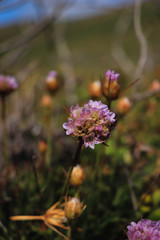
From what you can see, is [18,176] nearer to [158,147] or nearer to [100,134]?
[100,134]

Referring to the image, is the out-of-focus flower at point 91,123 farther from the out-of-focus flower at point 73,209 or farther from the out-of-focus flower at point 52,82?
the out-of-focus flower at point 52,82

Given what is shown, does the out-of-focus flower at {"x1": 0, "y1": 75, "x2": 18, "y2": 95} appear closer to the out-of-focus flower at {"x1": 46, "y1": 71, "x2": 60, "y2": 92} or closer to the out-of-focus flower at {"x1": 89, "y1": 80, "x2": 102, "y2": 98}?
the out-of-focus flower at {"x1": 46, "y1": 71, "x2": 60, "y2": 92}

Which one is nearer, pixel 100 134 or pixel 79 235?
pixel 100 134

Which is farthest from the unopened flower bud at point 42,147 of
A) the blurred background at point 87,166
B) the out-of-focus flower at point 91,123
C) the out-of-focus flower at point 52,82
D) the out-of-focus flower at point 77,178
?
the out-of-focus flower at point 91,123

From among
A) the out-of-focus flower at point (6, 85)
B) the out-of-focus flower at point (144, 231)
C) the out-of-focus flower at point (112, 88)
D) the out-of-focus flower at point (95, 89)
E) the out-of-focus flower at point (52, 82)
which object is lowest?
the out-of-focus flower at point (144, 231)

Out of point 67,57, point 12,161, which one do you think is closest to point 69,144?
point 12,161

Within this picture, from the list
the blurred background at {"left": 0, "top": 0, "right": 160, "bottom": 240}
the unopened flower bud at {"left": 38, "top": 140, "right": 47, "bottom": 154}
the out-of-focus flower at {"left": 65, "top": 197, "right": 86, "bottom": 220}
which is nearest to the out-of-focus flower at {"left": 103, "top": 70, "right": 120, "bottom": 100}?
the blurred background at {"left": 0, "top": 0, "right": 160, "bottom": 240}
